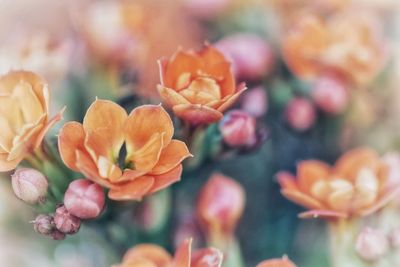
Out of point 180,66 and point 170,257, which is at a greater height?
point 180,66

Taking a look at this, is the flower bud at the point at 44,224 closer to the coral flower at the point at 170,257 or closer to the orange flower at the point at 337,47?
the coral flower at the point at 170,257

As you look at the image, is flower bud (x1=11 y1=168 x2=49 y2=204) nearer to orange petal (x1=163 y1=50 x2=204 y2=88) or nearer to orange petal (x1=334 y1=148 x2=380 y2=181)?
orange petal (x1=163 y1=50 x2=204 y2=88)

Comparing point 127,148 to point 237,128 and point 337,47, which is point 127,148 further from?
point 337,47

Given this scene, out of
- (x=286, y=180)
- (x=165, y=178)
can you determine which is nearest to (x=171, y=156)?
(x=165, y=178)

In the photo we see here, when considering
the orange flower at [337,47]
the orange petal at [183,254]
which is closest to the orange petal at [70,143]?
the orange petal at [183,254]

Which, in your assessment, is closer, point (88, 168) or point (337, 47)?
point (88, 168)

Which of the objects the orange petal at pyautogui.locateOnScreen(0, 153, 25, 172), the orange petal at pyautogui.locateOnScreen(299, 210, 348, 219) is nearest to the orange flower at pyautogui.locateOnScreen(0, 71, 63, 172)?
the orange petal at pyautogui.locateOnScreen(0, 153, 25, 172)
